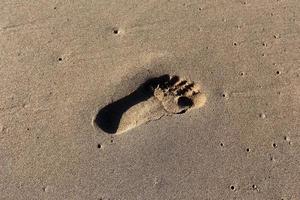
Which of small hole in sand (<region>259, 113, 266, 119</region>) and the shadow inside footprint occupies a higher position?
the shadow inside footprint

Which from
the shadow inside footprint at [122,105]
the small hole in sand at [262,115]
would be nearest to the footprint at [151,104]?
the shadow inside footprint at [122,105]

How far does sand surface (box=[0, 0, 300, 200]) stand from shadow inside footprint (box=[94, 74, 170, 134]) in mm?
36

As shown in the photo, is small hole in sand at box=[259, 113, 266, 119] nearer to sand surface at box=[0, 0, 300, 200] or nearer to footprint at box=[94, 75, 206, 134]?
sand surface at box=[0, 0, 300, 200]

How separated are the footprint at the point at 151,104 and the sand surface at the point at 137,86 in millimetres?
40

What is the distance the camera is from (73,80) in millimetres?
3262

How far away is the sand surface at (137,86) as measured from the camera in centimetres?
306

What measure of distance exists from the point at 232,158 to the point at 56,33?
141cm

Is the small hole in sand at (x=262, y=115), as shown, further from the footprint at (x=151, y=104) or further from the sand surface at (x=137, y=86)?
the footprint at (x=151, y=104)

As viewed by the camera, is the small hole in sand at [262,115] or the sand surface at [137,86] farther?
the small hole in sand at [262,115]

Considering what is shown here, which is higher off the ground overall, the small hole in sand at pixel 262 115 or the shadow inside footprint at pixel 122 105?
the shadow inside footprint at pixel 122 105

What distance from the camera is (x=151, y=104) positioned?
319 centimetres

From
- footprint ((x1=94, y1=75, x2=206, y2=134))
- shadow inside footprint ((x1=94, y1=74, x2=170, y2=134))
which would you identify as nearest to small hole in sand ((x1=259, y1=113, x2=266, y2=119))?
footprint ((x1=94, y1=75, x2=206, y2=134))

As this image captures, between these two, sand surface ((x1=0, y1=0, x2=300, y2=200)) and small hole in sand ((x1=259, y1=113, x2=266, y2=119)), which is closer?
sand surface ((x1=0, y1=0, x2=300, y2=200))

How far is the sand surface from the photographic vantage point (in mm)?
3057
